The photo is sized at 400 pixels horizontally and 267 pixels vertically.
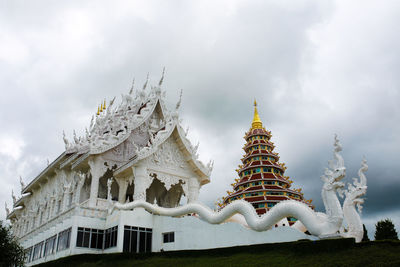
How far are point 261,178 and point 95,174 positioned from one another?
59.7 feet

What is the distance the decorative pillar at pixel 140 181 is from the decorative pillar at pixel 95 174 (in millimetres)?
2176

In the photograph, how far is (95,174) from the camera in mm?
21812

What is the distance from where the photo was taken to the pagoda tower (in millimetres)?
34062

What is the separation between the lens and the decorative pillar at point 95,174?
2112 cm

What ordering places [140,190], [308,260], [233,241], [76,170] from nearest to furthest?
[308,260] < [233,241] < [140,190] < [76,170]

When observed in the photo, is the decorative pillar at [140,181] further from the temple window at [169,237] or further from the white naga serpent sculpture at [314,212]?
the white naga serpent sculpture at [314,212]

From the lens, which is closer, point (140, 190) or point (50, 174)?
point (140, 190)

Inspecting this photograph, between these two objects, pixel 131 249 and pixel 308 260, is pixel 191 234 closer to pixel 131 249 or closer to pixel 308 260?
pixel 131 249

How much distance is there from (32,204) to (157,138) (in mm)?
16357

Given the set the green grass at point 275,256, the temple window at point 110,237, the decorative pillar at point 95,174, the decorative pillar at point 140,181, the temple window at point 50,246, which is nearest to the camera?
the green grass at point 275,256

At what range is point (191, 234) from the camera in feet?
59.9

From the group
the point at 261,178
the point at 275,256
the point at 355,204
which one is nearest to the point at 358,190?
the point at 355,204

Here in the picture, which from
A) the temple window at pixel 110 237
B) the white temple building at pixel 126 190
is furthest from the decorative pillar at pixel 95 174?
the temple window at pixel 110 237

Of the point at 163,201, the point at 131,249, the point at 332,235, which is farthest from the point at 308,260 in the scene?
the point at 163,201
